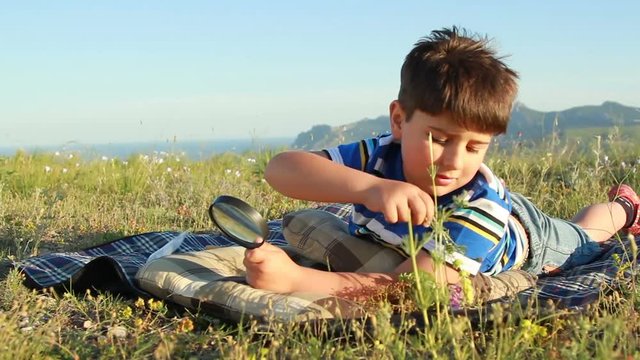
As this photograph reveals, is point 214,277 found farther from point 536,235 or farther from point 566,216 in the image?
point 566,216

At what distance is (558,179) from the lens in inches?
257

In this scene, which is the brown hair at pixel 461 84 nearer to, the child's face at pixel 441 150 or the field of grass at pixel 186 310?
the child's face at pixel 441 150

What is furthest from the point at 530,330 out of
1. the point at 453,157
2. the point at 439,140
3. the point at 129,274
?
the point at 129,274

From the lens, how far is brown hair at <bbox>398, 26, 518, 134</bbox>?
9.40ft

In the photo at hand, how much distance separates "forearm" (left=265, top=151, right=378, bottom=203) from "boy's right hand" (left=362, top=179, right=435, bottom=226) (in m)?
0.16

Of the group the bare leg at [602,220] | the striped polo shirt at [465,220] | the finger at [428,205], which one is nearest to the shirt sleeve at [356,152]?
the striped polo shirt at [465,220]

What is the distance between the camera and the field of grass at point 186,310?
2.22 meters


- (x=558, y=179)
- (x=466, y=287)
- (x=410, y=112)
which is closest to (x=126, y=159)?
(x=558, y=179)

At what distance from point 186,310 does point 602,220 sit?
2685mm

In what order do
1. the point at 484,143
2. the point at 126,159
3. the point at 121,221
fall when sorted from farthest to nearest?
1. the point at 126,159
2. the point at 121,221
3. the point at 484,143

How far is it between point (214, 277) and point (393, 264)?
81cm

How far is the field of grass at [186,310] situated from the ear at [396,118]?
959 millimetres

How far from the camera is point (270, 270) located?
9.55 ft

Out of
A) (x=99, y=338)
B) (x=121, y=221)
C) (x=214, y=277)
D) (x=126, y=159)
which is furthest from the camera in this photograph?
(x=126, y=159)
